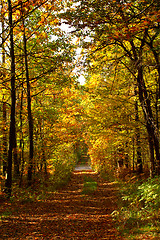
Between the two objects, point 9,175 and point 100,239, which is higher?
point 9,175

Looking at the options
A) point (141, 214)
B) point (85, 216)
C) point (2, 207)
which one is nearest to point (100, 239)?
point (141, 214)

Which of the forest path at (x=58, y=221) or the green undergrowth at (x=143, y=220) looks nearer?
the green undergrowth at (x=143, y=220)

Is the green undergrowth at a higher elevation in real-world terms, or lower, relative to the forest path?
higher

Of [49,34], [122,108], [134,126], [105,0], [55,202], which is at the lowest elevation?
[55,202]

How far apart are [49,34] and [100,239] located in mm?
9121

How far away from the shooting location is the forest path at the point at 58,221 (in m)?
5.58

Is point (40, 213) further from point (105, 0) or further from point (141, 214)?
point (105, 0)

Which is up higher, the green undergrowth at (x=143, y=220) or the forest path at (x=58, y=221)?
the green undergrowth at (x=143, y=220)

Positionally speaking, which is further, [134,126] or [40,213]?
[134,126]

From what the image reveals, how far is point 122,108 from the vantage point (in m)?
10.1

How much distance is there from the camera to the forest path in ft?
18.3

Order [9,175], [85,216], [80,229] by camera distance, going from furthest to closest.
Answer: [9,175], [85,216], [80,229]

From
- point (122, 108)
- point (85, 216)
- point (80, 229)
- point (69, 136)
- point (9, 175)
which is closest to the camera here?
point (80, 229)

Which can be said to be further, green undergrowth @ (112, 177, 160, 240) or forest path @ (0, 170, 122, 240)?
forest path @ (0, 170, 122, 240)
